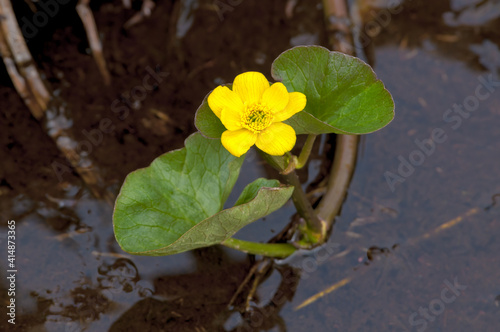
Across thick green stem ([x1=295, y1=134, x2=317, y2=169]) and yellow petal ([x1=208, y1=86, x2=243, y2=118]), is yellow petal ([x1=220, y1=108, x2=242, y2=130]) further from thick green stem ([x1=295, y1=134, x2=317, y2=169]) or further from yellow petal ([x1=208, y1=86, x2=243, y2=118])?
thick green stem ([x1=295, y1=134, x2=317, y2=169])

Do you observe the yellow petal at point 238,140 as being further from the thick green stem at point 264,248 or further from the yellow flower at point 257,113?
the thick green stem at point 264,248

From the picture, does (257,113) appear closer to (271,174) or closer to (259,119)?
(259,119)

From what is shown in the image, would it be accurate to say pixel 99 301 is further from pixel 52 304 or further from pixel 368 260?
pixel 368 260

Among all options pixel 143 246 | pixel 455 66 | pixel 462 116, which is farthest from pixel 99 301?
pixel 455 66

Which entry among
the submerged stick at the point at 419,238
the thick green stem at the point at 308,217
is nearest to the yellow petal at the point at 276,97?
the thick green stem at the point at 308,217

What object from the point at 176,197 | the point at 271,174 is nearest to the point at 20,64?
the point at 176,197

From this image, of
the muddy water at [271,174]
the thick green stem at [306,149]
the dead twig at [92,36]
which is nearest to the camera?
the thick green stem at [306,149]
